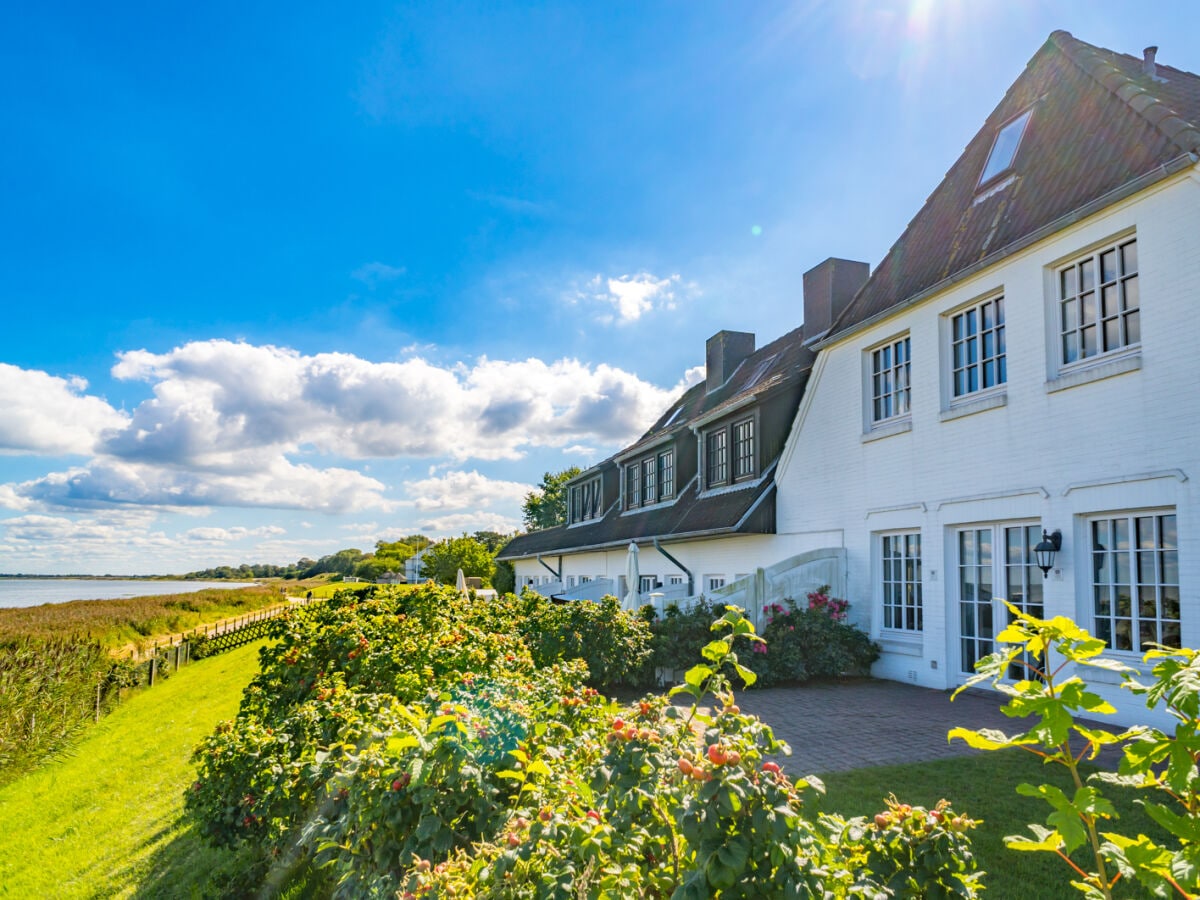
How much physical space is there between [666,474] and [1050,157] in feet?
42.2

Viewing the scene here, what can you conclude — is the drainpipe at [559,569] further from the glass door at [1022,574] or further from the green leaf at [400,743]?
the green leaf at [400,743]

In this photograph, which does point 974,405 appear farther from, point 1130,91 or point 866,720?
point 866,720

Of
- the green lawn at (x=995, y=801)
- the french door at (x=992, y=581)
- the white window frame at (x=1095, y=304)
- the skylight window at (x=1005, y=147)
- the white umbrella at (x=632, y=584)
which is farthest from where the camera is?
the white umbrella at (x=632, y=584)

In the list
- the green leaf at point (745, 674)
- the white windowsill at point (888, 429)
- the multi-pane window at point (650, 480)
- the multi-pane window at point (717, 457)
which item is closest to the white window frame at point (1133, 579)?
the white windowsill at point (888, 429)

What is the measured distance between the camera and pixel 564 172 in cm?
1262

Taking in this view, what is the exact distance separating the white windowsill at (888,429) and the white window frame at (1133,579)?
3.29 metres

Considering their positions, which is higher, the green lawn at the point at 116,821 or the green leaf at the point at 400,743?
the green leaf at the point at 400,743

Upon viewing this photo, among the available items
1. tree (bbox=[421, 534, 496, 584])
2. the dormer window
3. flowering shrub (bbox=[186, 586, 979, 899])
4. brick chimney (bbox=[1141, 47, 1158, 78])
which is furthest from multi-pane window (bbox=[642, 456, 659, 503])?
tree (bbox=[421, 534, 496, 584])

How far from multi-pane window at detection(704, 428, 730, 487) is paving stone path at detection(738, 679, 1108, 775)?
6553mm

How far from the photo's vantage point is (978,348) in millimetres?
10250

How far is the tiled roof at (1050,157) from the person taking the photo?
8320 mm

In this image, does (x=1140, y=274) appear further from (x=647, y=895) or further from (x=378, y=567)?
(x=378, y=567)

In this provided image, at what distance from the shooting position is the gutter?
7.46m

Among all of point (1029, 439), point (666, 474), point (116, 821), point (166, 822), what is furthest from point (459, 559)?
point (1029, 439)
